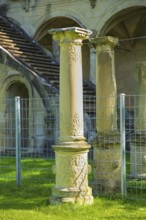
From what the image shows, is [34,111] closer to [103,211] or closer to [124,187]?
[124,187]

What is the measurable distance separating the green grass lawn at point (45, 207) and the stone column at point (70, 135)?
25 centimetres

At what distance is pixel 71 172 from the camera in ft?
22.5

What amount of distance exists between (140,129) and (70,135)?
3152 millimetres

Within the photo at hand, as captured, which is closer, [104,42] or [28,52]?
[104,42]

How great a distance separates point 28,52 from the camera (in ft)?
59.6

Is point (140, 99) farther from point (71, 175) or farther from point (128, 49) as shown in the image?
point (128, 49)

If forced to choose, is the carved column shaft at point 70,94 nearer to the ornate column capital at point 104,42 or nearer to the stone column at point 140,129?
the ornate column capital at point 104,42

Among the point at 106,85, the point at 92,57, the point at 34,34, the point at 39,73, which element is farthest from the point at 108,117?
the point at 34,34

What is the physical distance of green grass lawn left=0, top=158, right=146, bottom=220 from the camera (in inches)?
249

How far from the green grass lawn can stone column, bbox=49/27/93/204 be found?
9.8 inches

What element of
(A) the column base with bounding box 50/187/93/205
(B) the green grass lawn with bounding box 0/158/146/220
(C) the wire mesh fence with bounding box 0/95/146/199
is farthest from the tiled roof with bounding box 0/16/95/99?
(A) the column base with bounding box 50/187/93/205

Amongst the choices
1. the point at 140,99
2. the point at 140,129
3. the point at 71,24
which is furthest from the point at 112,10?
the point at 140,129

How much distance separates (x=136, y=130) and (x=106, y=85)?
194 cm

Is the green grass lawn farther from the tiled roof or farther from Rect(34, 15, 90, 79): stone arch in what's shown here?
Rect(34, 15, 90, 79): stone arch
